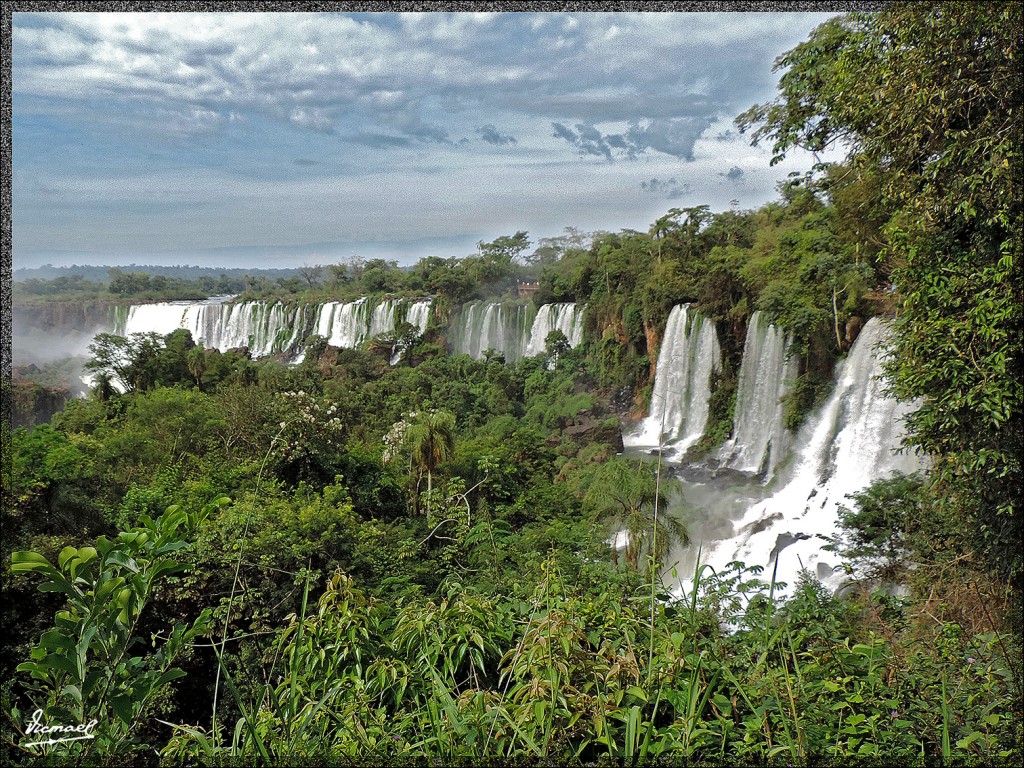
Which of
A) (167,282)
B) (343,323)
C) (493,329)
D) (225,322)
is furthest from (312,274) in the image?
(493,329)

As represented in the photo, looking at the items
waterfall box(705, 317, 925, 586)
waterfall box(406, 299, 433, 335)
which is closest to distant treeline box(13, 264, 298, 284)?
waterfall box(406, 299, 433, 335)

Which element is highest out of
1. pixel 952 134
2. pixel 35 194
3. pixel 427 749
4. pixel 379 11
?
pixel 379 11

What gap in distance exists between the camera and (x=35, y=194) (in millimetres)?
3002

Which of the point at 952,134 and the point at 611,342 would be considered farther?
the point at 611,342

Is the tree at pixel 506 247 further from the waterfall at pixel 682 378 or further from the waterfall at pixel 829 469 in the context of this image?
the waterfall at pixel 829 469

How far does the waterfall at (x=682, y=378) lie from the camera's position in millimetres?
3668

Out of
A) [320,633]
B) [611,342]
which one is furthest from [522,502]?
[320,633]

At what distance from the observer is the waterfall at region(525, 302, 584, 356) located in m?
3.64

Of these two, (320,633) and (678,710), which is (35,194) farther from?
(678,710)

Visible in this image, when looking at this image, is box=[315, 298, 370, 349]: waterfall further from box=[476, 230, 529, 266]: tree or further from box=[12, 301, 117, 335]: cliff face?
box=[12, 301, 117, 335]: cliff face

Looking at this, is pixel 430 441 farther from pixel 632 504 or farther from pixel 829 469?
pixel 829 469

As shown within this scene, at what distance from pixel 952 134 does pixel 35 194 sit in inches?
152

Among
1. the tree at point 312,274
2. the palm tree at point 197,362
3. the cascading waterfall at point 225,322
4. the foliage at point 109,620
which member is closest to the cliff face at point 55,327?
the cascading waterfall at point 225,322

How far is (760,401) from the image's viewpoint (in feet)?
12.0
